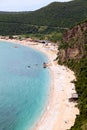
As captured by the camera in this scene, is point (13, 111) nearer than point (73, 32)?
Yes

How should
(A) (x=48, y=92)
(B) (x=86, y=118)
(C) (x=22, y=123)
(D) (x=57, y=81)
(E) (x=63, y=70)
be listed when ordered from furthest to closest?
(E) (x=63, y=70) < (D) (x=57, y=81) < (A) (x=48, y=92) < (C) (x=22, y=123) < (B) (x=86, y=118)

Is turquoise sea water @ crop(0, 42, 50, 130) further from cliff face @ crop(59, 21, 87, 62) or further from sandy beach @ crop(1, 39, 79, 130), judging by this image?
cliff face @ crop(59, 21, 87, 62)

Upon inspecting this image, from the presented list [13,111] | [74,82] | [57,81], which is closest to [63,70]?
[57,81]

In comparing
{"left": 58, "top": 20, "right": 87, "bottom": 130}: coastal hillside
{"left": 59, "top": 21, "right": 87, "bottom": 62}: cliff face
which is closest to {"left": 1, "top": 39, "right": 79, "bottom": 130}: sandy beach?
{"left": 58, "top": 20, "right": 87, "bottom": 130}: coastal hillside

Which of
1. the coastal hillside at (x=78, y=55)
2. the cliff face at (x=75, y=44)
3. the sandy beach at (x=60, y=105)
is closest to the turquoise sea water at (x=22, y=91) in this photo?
the sandy beach at (x=60, y=105)

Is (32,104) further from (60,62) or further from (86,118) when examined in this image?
(60,62)
